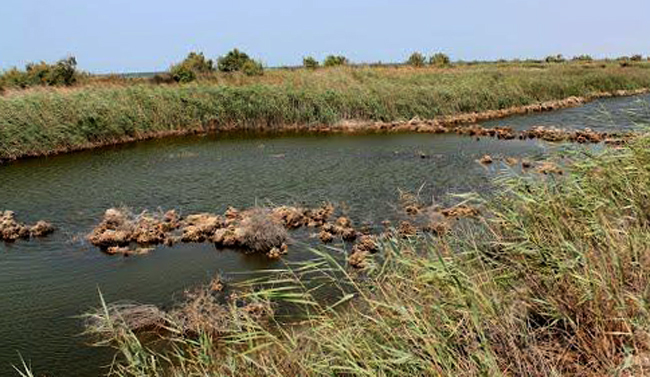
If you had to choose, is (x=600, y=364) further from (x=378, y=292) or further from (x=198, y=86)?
(x=198, y=86)

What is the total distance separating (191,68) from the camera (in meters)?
34.7

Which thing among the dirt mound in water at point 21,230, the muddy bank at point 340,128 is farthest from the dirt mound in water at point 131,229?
the muddy bank at point 340,128

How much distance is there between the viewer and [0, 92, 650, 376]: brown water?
8.25 m

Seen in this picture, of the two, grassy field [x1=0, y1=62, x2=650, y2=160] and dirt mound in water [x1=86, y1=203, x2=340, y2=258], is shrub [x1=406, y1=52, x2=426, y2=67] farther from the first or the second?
dirt mound in water [x1=86, y1=203, x2=340, y2=258]

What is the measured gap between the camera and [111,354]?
278 inches

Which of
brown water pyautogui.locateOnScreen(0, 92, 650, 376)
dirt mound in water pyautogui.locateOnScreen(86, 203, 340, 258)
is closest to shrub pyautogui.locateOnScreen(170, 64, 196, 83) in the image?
brown water pyautogui.locateOnScreen(0, 92, 650, 376)

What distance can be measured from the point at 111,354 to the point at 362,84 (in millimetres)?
25739

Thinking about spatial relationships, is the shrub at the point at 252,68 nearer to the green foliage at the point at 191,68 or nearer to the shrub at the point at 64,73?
the green foliage at the point at 191,68

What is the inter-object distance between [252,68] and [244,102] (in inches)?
390

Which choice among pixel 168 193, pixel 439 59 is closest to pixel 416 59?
pixel 439 59

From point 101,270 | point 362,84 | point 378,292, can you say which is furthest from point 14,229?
point 362,84

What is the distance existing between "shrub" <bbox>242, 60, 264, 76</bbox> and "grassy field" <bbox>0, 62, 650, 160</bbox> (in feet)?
4.62

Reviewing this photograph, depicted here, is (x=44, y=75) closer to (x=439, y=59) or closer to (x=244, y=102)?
(x=244, y=102)

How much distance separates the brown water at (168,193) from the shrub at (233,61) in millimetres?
15028
